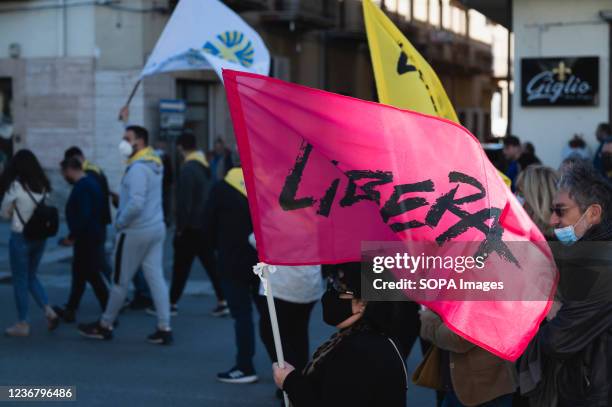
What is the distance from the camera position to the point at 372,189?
3.54m

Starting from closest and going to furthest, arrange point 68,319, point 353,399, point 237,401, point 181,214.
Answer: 1. point 353,399
2. point 237,401
3. point 68,319
4. point 181,214

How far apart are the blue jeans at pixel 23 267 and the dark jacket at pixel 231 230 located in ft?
6.89

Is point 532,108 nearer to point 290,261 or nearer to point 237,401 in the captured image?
point 237,401

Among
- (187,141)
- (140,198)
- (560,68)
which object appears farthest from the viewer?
(560,68)

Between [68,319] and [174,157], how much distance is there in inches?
430

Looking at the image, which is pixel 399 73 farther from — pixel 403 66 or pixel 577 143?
pixel 577 143

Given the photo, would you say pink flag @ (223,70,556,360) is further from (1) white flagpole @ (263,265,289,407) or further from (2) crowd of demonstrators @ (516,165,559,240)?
(2) crowd of demonstrators @ (516,165,559,240)

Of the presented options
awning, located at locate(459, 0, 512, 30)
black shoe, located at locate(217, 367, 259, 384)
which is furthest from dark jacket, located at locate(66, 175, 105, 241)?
awning, located at locate(459, 0, 512, 30)

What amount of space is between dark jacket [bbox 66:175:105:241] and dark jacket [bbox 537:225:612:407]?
5985 mm

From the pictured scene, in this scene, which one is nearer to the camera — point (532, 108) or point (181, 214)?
point (181, 214)

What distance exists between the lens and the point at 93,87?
19.1 meters

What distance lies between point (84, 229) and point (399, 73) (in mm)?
4909

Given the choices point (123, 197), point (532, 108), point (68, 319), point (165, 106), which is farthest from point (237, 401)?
point (165, 106)

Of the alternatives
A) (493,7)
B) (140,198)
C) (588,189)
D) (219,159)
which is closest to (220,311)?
(140,198)
